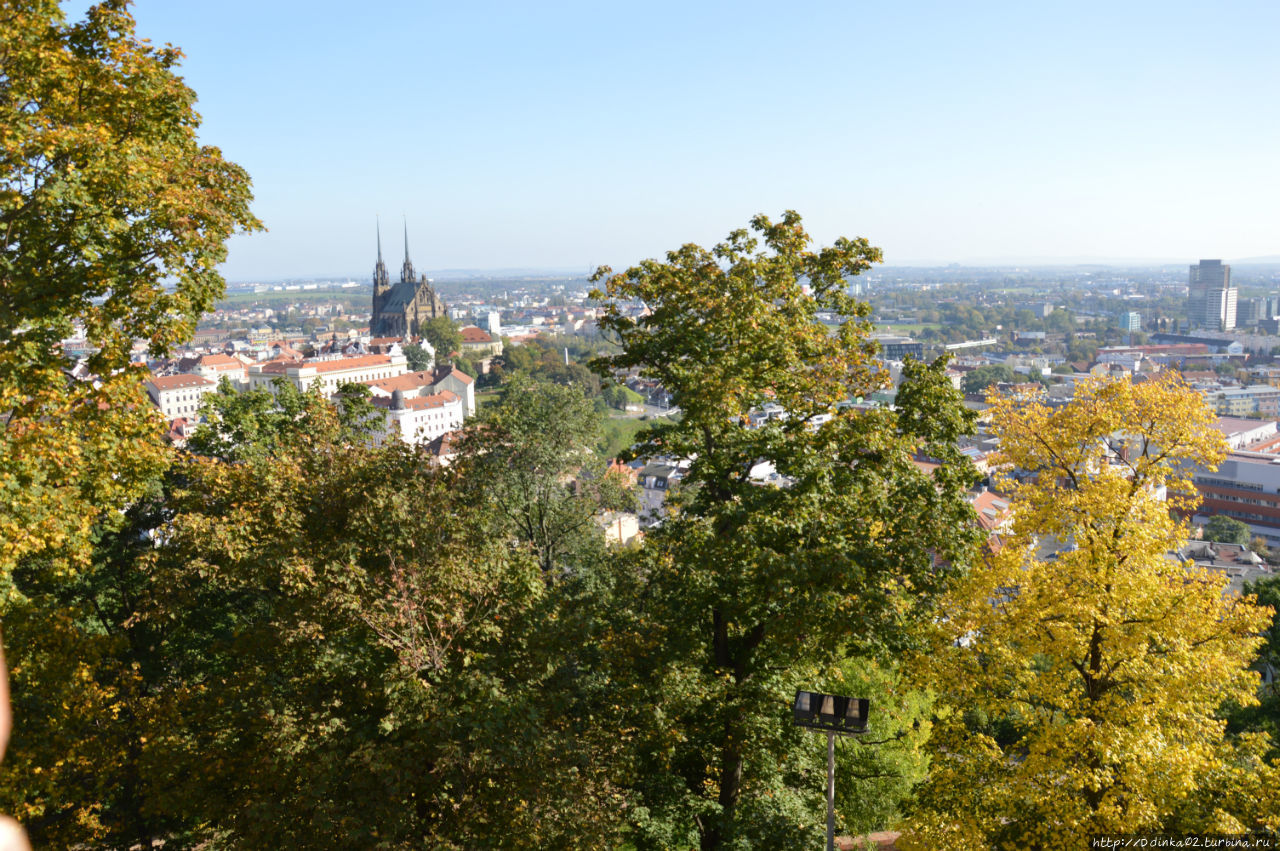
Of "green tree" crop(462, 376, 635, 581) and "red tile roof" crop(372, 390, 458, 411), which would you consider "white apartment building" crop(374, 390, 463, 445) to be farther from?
"green tree" crop(462, 376, 635, 581)

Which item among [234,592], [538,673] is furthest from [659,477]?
[538,673]

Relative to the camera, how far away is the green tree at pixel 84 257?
8.90 metres

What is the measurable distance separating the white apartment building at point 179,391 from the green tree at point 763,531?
9893cm

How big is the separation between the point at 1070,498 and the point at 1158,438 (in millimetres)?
1475

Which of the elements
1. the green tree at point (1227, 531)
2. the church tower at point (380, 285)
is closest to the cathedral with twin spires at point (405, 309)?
the church tower at point (380, 285)

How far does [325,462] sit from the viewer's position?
11.9 meters

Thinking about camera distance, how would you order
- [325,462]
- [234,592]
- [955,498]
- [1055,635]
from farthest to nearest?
[234,592], [325,462], [955,498], [1055,635]

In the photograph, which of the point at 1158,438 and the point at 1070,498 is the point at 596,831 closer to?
the point at 1070,498

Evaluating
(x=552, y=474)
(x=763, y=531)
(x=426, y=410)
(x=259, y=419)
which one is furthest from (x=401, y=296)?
(x=763, y=531)

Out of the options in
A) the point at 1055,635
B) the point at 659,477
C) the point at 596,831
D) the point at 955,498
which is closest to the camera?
the point at 596,831

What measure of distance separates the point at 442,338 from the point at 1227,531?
4051 inches

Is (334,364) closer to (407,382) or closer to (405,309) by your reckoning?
(407,382)

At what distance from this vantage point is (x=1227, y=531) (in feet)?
209

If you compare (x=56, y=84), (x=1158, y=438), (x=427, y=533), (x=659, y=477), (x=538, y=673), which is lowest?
(x=659, y=477)
